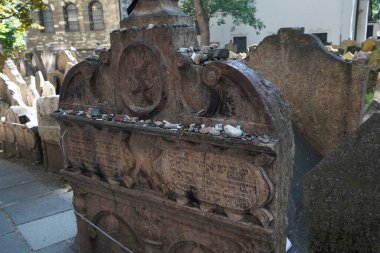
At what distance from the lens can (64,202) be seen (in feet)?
17.6

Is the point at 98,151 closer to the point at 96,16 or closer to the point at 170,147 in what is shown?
the point at 170,147

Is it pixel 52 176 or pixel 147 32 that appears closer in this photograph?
pixel 147 32

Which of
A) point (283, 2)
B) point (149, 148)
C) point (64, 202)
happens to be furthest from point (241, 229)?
point (283, 2)

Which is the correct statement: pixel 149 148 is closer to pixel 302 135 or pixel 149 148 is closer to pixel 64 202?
pixel 302 135

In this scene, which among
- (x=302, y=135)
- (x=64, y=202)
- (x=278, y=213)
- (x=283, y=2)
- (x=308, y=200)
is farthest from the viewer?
(x=283, y=2)

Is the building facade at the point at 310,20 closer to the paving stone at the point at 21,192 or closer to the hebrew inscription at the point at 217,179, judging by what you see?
the paving stone at the point at 21,192

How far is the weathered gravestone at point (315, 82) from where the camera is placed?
4.12 m

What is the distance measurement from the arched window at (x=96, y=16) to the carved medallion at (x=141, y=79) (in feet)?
78.6

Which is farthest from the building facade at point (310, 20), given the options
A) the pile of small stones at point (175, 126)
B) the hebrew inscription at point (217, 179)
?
the hebrew inscription at point (217, 179)

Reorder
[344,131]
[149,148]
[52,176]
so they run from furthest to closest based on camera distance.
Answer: [52,176]
[344,131]
[149,148]

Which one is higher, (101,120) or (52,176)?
(101,120)

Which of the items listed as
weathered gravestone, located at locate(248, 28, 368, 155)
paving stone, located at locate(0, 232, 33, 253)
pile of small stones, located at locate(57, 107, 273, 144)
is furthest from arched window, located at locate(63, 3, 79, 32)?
pile of small stones, located at locate(57, 107, 273, 144)

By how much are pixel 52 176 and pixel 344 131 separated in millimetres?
5211

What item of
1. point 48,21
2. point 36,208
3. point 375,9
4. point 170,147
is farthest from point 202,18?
point 375,9
